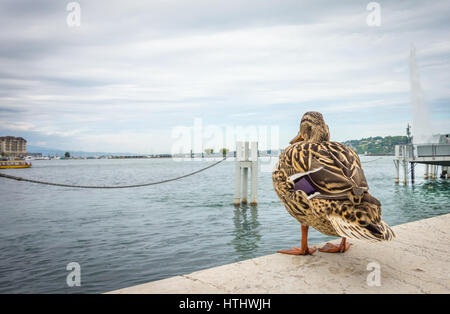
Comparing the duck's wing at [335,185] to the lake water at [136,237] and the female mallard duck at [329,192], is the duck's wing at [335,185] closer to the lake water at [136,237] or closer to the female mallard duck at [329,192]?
the female mallard duck at [329,192]

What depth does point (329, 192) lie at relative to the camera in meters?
3.38

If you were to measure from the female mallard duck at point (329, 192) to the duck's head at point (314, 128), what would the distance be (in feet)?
0.05

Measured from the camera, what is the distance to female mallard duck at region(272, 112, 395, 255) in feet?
10.2

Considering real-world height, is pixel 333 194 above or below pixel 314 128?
below

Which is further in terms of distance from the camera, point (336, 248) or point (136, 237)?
point (136, 237)

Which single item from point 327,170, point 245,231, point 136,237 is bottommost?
point 136,237

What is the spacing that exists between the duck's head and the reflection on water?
5408mm

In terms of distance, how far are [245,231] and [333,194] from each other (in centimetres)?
917

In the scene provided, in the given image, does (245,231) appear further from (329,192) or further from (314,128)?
(329,192)

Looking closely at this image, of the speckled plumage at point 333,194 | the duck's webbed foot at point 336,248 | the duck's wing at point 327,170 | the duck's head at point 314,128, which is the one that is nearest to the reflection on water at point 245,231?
the duck's webbed foot at point 336,248

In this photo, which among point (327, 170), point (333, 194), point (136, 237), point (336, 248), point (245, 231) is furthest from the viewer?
point (245, 231)

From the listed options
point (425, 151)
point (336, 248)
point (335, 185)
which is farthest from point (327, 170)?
point (425, 151)

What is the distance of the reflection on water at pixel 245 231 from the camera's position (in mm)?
9673
